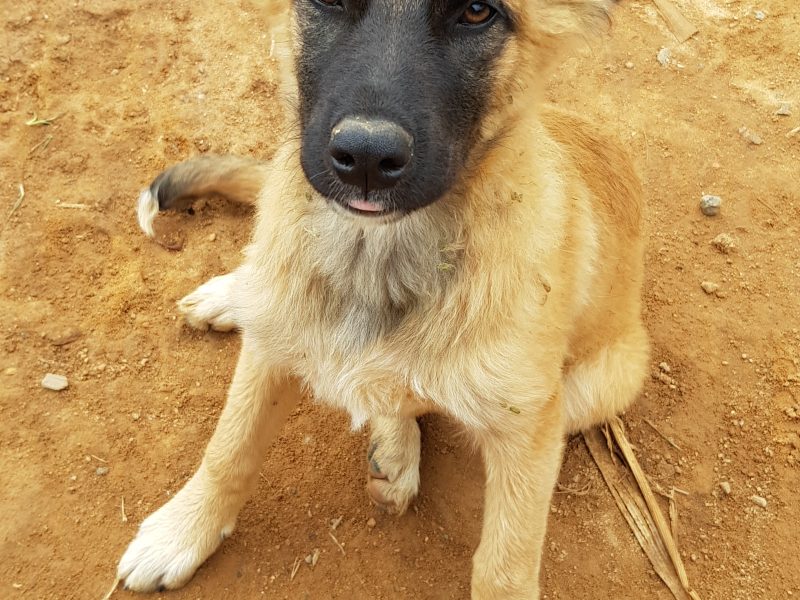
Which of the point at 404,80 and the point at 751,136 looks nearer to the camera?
the point at 404,80

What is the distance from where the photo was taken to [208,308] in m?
3.91

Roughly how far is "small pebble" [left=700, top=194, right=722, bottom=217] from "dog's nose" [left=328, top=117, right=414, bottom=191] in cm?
329

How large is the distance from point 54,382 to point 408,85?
2.56m

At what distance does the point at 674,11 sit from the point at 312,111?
4.70m

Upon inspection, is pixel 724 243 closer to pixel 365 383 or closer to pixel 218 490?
pixel 365 383

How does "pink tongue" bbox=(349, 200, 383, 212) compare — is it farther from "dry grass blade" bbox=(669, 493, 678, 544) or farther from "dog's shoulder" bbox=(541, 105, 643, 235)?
"dry grass blade" bbox=(669, 493, 678, 544)

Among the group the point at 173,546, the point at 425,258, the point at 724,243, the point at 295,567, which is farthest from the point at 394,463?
the point at 724,243

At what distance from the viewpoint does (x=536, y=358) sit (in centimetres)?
272

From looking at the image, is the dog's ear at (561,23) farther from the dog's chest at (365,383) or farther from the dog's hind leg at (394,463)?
the dog's hind leg at (394,463)

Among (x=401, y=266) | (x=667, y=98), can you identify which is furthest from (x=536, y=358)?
(x=667, y=98)

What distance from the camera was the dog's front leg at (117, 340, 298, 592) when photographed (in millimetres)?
3131

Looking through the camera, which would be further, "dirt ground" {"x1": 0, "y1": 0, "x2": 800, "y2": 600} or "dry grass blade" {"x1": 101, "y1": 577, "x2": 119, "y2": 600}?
"dirt ground" {"x1": 0, "y1": 0, "x2": 800, "y2": 600}

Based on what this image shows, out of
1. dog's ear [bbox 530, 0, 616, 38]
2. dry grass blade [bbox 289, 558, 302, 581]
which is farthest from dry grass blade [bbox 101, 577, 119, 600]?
dog's ear [bbox 530, 0, 616, 38]

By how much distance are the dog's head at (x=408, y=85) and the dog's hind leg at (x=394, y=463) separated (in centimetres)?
155
